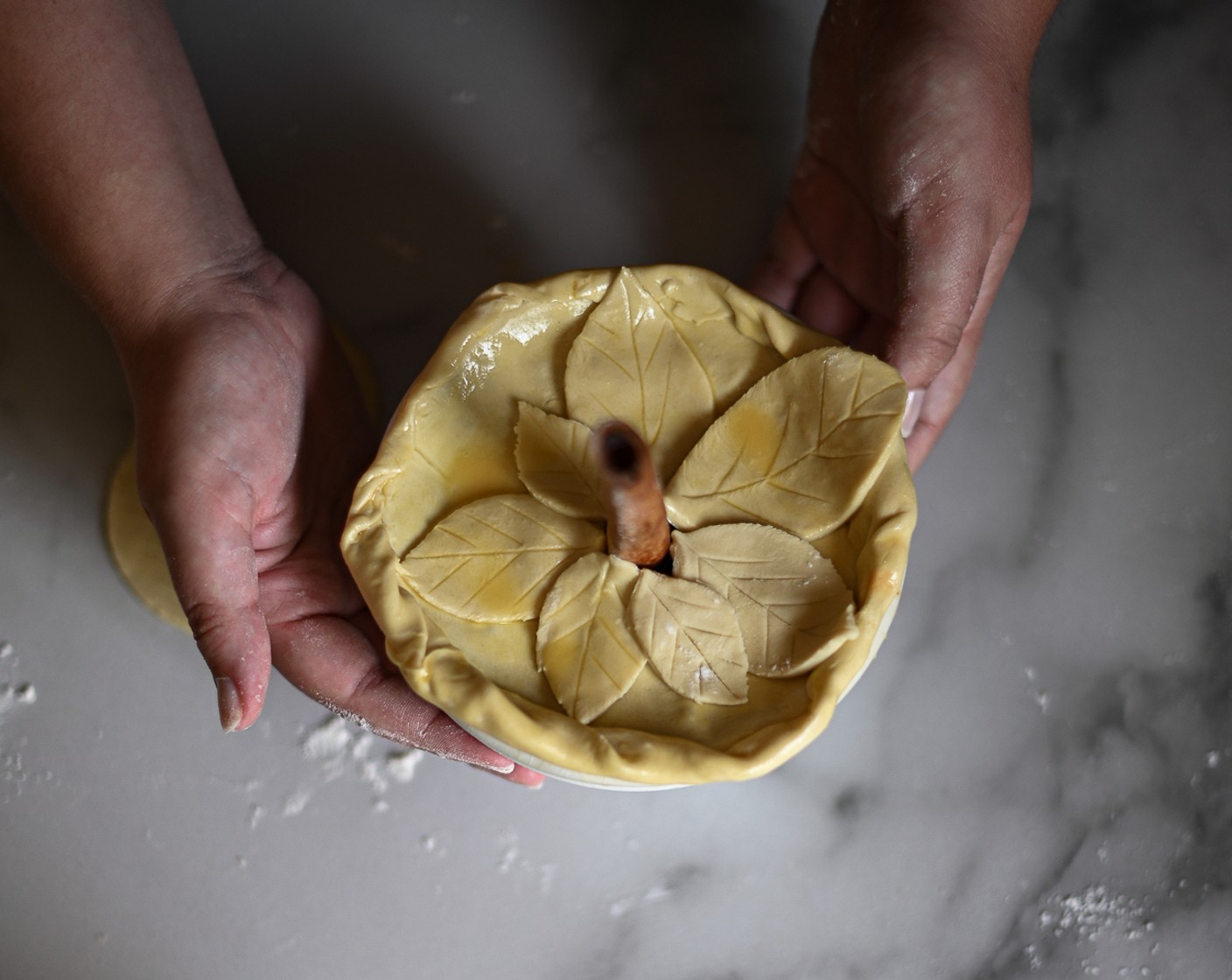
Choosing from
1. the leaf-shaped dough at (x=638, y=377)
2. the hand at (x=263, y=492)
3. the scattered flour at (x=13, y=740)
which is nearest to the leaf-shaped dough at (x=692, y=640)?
the leaf-shaped dough at (x=638, y=377)

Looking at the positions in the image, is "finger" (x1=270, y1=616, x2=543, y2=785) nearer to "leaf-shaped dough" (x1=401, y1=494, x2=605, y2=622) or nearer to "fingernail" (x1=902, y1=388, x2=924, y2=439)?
"leaf-shaped dough" (x1=401, y1=494, x2=605, y2=622)

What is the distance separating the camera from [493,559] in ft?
2.74

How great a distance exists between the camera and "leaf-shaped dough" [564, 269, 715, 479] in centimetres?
89

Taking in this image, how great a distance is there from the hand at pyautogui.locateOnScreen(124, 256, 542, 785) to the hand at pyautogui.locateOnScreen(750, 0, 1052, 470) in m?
0.58

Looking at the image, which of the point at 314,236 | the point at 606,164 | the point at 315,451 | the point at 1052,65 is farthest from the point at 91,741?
the point at 1052,65

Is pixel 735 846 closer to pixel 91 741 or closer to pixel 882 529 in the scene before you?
pixel 882 529

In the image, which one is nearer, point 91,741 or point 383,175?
point 91,741

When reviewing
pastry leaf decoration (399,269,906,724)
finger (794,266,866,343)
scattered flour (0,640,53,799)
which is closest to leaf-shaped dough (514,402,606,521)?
pastry leaf decoration (399,269,906,724)

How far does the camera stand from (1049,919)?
1163 mm

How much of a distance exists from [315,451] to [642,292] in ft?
1.33

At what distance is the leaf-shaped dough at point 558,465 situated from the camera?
2.78 feet

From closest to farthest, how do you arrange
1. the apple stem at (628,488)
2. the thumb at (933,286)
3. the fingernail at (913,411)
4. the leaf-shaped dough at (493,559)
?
the apple stem at (628,488) < the leaf-shaped dough at (493,559) < the thumb at (933,286) < the fingernail at (913,411)

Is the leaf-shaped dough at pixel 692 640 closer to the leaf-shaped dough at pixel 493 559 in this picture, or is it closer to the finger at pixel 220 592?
the leaf-shaped dough at pixel 493 559

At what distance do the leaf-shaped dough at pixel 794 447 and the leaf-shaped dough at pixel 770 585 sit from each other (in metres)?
0.02
